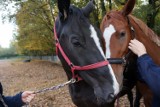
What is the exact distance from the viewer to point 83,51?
267cm

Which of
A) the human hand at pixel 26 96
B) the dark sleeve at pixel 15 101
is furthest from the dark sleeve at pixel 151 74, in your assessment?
the dark sleeve at pixel 15 101

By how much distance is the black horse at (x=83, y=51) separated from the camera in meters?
A: 2.56

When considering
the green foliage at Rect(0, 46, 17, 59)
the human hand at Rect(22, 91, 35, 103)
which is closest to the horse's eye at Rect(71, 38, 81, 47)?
the human hand at Rect(22, 91, 35, 103)

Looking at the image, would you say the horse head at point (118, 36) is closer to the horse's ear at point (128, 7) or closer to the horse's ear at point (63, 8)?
the horse's ear at point (128, 7)

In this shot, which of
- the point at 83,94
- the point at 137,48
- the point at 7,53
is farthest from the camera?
the point at 7,53

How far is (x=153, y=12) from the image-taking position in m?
11.1

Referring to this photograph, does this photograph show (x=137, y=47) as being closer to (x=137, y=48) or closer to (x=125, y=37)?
(x=137, y=48)

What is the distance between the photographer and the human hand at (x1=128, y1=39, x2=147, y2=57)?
2788 mm

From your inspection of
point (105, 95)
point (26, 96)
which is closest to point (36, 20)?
point (26, 96)

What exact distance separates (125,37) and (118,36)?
9 centimetres

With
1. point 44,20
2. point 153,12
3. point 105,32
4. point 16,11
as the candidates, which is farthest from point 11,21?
point 105,32

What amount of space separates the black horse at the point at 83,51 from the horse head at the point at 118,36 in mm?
456

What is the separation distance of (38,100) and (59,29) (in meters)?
6.63

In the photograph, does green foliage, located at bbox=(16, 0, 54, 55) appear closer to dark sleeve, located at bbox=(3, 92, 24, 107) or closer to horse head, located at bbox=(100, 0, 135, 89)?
horse head, located at bbox=(100, 0, 135, 89)
